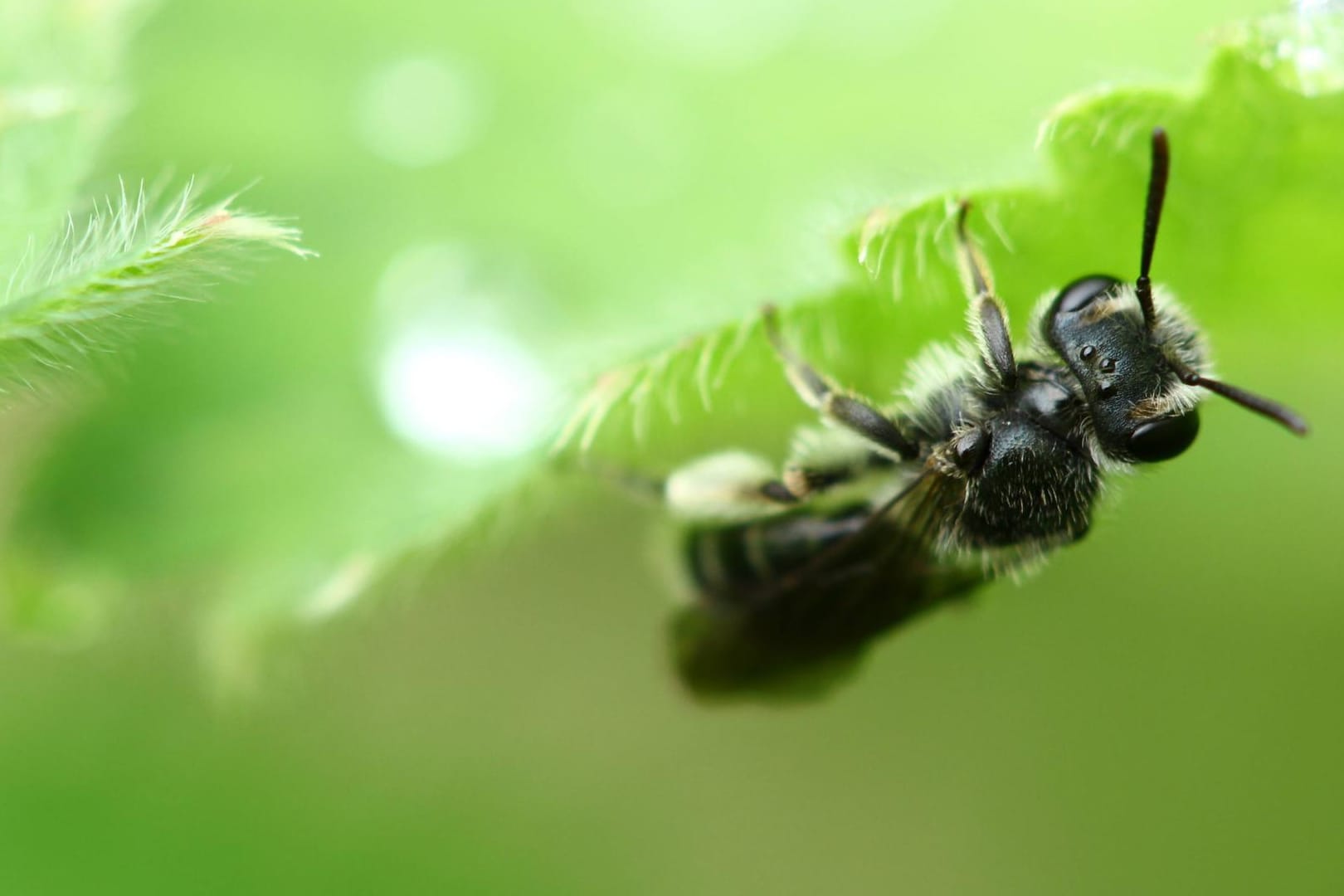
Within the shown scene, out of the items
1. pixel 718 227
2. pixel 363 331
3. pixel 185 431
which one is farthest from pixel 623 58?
pixel 185 431

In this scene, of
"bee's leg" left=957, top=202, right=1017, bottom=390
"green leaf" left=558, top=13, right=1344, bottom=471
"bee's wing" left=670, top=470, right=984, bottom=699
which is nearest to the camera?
"green leaf" left=558, top=13, right=1344, bottom=471

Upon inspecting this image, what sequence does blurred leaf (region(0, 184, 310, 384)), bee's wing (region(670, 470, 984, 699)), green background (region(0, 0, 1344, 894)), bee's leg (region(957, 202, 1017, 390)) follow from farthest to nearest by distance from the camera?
green background (region(0, 0, 1344, 894)) < bee's wing (region(670, 470, 984, 699)) < bee's leg (region(957, 202, 1017, 390)) < blurred leaf (region(0, 184, 310, 384))

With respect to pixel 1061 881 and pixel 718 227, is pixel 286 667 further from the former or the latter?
pixel 1061 881

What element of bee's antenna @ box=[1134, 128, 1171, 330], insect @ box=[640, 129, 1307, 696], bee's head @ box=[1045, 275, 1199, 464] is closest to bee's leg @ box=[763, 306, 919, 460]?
insect @ box=[640, 129, 1307, 696]

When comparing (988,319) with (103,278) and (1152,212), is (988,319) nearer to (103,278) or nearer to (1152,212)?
(1152,212)

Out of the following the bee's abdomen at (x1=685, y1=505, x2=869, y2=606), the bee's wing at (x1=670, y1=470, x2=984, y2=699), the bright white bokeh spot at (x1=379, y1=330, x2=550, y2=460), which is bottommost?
the bee's wing at (x1=670, y1=470, x2=984, y2=699)

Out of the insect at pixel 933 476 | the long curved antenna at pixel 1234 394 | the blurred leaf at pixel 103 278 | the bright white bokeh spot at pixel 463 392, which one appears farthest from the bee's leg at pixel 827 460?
the blurred leaf at pixel 103 278

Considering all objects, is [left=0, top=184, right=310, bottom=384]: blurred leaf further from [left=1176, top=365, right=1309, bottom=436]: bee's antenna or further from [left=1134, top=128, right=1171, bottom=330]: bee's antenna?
[left=1176, top=365, right=1309, bottom=436]: bee's antenna
